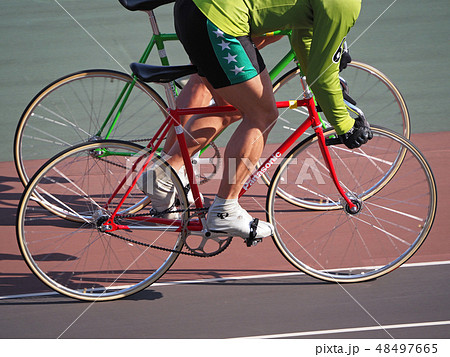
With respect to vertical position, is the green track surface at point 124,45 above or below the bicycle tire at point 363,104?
above

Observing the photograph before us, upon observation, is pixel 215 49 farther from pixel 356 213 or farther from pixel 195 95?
pixel 356 213

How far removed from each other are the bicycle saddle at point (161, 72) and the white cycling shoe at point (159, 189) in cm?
50

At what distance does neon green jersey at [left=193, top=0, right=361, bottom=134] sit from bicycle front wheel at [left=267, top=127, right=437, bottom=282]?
0.49 metres

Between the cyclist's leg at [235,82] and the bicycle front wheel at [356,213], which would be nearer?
the cyclist's leg at [235,82]

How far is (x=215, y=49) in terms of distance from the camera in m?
3.47

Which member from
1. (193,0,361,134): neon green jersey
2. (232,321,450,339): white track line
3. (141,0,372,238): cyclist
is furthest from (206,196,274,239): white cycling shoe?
(193,0,361,134): neon green jersey

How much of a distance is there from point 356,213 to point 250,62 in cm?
117

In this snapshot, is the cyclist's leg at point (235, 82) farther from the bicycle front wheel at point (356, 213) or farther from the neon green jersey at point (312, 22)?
the bicycle front wheel at point (356, 213)

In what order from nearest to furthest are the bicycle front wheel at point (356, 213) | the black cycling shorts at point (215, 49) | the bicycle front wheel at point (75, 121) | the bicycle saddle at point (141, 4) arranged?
the black cycling shorts at point (215, 49) < the bicycle front wheel at point (356, 213) < the bicycle saddle at point (141, 4) < the bicycle front wheel at point (75, 121)

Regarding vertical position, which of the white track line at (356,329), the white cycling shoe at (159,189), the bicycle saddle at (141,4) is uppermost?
the bicycle saddle at (141,4)

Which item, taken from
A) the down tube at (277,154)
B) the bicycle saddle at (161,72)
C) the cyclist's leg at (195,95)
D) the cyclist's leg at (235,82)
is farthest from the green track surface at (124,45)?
the cyclist's leg at (235,82)

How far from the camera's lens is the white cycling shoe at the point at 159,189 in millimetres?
3869

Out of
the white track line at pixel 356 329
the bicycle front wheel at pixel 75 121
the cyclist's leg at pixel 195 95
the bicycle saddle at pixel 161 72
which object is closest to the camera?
the bicycle saddle at pixel 161 72
